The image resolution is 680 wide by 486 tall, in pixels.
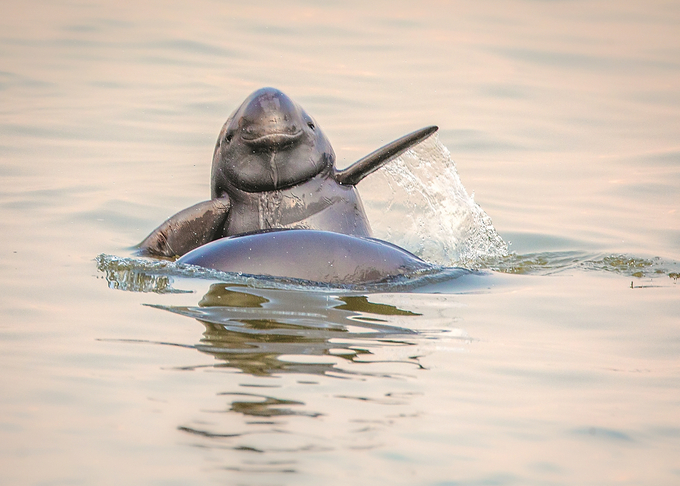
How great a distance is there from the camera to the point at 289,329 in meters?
5.29

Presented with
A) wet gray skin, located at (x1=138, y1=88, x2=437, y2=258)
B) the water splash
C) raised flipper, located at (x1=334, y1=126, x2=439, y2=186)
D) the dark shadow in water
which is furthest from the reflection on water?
the water splash

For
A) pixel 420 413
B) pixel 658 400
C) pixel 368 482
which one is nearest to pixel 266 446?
pixel 368 482

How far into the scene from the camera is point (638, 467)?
4.04 meters

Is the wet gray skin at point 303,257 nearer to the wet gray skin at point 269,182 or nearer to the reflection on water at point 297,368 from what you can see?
the reflection on water at point 297,368

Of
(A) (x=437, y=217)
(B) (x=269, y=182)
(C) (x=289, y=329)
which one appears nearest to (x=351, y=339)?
(C) (x=289, y=329)

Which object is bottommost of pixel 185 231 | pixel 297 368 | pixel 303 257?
pixel 297 368

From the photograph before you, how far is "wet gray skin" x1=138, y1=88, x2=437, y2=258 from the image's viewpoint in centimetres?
738

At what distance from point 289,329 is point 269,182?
2376 millimetres

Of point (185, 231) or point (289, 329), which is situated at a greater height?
point (185, 231)

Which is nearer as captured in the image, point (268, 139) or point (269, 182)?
point (268, 139)

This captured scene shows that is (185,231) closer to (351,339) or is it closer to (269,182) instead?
(269,182)

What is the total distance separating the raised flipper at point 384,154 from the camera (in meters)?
7.47

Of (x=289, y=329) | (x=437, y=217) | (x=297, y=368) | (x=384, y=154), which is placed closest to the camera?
(x=297, y=368)

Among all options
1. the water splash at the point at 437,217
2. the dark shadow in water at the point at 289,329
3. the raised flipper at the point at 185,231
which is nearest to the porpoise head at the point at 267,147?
the raised flipper at the point at 185,231
